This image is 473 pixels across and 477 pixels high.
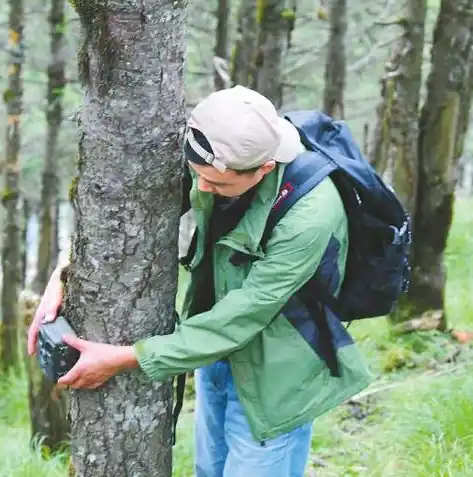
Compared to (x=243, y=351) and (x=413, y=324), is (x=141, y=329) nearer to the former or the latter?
(x=243, y=351)

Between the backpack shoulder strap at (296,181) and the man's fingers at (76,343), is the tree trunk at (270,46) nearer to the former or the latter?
the backpack shoulder strap at (296,181)

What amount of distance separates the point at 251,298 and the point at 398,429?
7.61 feet

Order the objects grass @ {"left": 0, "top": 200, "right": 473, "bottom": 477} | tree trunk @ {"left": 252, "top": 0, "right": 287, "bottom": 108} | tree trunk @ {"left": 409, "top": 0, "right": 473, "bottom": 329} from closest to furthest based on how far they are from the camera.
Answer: grass @ {"left": 0, "top": 200, "right": 473, "bottom": 477}
tree trunk @ {"left": 409, "top": 0, "right": 473, "bottom": 329}
tree trunk @ {"left": 252, "top": 0, "right": 287, "bottom": 108}

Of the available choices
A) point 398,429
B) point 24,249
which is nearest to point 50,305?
point 398,429

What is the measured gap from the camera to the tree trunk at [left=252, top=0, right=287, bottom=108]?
264 inches

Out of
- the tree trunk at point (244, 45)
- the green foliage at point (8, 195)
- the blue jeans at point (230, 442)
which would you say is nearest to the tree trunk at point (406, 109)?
the tree trunk at point (244, 45)

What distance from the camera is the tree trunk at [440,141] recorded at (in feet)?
19.8

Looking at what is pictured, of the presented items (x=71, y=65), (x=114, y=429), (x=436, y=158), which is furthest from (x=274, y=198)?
(x=71, y=65)

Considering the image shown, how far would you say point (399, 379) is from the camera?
19.0 ft

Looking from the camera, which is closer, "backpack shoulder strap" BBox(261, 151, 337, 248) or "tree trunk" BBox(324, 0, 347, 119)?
"backpack shoulder strap" BBox(261, 151, 337, 248)

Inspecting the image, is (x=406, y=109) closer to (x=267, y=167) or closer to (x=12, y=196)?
(x=267, y=167)

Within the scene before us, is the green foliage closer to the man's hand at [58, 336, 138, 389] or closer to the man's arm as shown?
the man's hand at [58, 336, 138, 389]

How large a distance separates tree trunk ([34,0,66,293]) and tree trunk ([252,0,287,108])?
10.3 feet

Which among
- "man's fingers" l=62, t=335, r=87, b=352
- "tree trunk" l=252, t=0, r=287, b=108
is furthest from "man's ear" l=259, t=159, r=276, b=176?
"tree trunk" l=252, t=0, r=287, b=108
